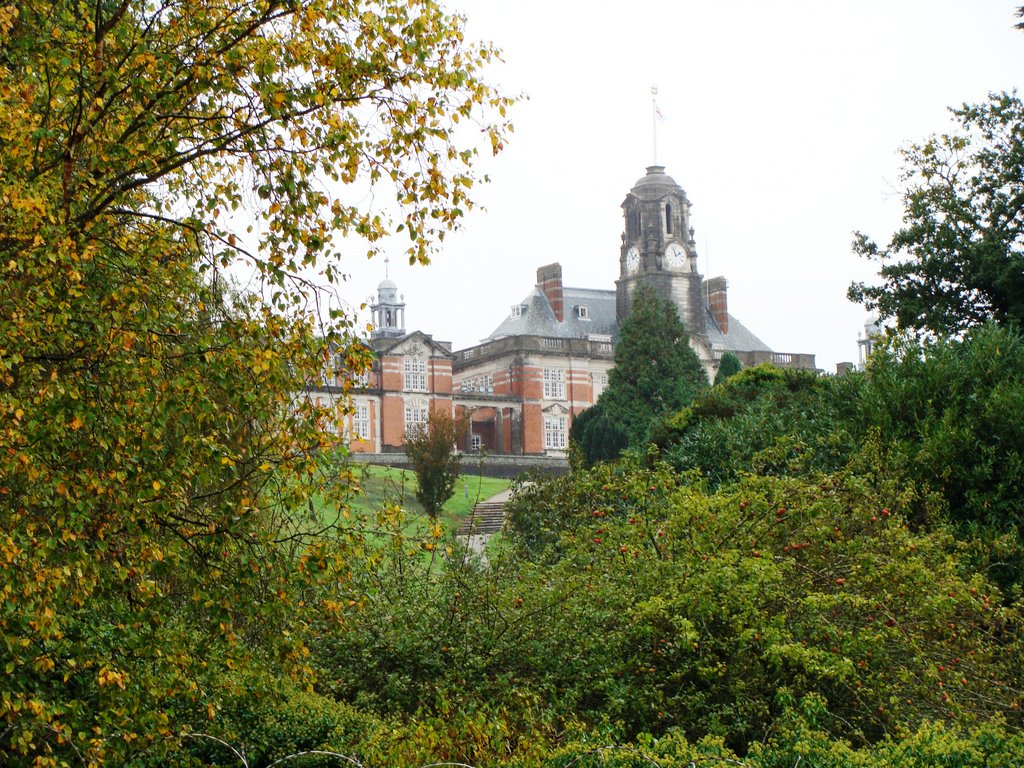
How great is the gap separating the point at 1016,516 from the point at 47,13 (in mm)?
13548

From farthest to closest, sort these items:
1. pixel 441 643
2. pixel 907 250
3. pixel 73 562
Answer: pixel 907 250, pixel 441 643, pixel 73 562

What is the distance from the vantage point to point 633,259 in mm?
78438

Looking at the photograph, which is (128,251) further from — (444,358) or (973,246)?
(444,358)

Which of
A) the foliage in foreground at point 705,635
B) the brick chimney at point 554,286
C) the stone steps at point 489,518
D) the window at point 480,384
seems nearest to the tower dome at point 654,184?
the brick chimney at point 554,286

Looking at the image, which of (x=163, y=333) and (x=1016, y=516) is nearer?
(x=163, y=333)

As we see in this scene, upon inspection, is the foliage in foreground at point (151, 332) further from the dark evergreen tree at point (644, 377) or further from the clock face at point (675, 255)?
the clock face at point (675, 255)

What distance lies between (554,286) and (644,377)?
2391cm

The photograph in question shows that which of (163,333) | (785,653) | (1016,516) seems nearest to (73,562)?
(163,333)

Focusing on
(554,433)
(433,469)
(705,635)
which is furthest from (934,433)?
(554,433)

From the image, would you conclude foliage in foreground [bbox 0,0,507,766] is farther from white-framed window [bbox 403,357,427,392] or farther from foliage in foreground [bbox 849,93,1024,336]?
white-framed window [bbox 403,357,427,392]

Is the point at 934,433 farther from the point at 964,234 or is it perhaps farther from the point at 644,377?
the point at 644,377

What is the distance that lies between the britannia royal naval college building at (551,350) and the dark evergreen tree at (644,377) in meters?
14.3

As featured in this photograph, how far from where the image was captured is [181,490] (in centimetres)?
822

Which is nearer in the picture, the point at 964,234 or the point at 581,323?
the point at 964,234
